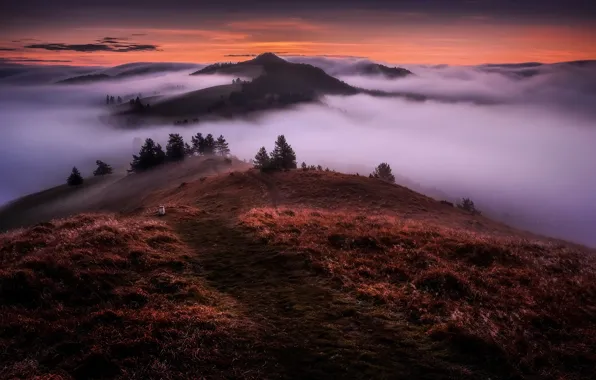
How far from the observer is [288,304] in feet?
53.5

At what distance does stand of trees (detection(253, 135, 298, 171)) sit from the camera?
72.7 m

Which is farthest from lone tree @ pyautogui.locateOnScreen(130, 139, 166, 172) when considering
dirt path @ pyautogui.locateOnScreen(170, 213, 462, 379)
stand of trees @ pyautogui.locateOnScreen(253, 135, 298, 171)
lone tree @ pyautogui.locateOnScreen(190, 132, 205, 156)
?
dirt path @ pyautogui.locateOnScreen(170, 213, 462, 379)

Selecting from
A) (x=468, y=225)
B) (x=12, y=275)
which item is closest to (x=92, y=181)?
(x=468, y=225)

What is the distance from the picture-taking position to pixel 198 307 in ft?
51.1

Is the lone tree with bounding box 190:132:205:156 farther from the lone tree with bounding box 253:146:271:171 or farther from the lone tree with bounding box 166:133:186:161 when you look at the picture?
the lone tree with bounding box 253:146:271:171

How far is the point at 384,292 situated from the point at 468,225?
3932cm

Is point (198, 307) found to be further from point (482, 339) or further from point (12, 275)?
point (482, 339)

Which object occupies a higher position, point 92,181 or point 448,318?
point 448,318

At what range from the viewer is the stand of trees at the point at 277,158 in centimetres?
7270

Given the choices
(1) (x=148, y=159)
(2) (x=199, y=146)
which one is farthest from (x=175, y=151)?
(2) (x=199, y=146)

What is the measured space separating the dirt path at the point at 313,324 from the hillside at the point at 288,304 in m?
0.06

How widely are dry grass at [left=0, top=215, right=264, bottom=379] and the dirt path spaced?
3.14ft

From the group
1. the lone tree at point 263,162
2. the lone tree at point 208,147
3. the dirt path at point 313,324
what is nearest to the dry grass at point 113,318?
the dirt path at point 313,324

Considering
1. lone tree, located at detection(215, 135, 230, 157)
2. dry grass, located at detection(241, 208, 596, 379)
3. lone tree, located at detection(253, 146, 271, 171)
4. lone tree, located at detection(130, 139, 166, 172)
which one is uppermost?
dry grass, located at detection(241, 208, 596, 379)
